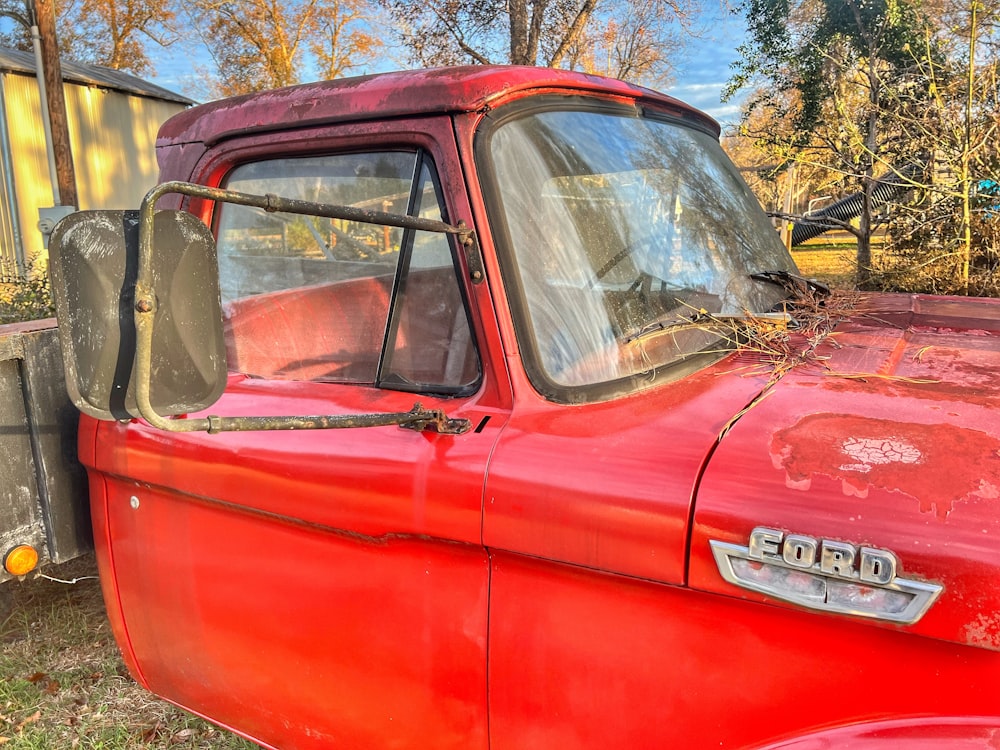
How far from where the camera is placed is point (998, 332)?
7.13 ft

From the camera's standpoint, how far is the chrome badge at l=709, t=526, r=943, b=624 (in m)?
1.14

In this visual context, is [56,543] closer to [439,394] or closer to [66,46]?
[439,394]

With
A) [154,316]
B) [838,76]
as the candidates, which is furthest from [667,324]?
[838,76]

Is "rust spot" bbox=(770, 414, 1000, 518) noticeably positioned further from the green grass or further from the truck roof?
the green grass

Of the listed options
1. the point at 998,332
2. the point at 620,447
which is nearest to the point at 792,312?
the point at 998,332

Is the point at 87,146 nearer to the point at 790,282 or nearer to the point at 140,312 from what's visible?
the point at 790,282

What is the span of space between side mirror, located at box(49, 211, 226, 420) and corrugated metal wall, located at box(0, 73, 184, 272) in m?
17.5

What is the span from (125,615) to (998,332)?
8.94ft

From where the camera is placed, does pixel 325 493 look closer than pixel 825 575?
No

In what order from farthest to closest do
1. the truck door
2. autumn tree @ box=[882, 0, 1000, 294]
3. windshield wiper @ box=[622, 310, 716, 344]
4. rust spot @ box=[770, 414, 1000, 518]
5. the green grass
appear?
1. autumn tree @ box=[882, 0, 1000, 294]
2. the green grass
3. windshield wiper @ box=[622, 310, 716, 344]
4. the truck door
5. rust spot @ box=[770, 414, 1000, 518]

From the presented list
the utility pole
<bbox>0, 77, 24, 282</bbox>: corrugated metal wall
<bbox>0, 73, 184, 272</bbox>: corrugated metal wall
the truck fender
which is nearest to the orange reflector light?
the truck fender

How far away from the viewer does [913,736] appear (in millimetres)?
1140

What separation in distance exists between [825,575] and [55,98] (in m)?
13.9

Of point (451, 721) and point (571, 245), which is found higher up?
point (571, 245)
